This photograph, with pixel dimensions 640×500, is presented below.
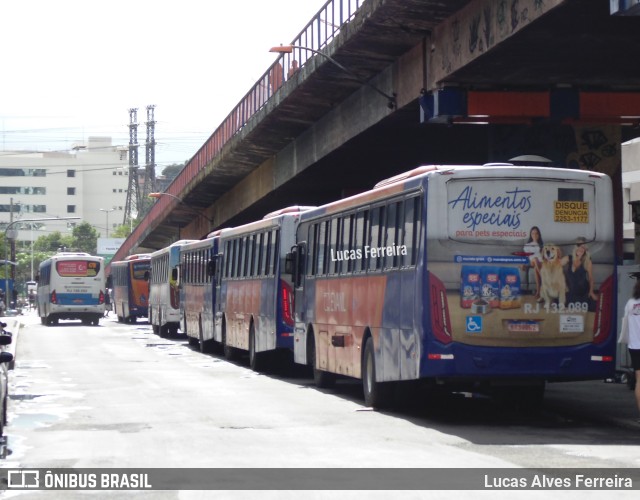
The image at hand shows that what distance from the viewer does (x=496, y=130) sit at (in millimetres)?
29172

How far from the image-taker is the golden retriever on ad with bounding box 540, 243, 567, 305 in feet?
52.9

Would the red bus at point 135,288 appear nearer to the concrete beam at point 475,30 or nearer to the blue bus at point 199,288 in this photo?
the blue bus at point 199,288

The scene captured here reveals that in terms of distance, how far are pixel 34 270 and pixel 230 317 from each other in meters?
169

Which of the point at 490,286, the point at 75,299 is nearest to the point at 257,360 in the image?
the point at 490,286

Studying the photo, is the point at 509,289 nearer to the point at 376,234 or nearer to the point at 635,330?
the point at 635,330

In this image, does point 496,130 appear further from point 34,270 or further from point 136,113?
point 34,270

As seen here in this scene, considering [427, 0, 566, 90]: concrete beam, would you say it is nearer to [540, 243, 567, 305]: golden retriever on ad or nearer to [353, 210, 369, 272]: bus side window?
[353, 210, 369, 272]: bus side window

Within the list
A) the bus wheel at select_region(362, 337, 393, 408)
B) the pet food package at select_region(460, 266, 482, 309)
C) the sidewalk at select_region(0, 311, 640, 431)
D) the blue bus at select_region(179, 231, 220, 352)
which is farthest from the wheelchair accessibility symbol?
the blue bus at select_region(179, 231, 220, 352)

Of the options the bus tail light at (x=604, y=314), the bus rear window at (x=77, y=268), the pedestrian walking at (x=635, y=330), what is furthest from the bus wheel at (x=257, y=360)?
the bus rear window at (x=77, y=268)

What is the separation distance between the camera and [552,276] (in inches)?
637

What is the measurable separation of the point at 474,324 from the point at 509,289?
59 cm

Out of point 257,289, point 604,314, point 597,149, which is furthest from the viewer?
point 597,149

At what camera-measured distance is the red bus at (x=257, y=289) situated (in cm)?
2566

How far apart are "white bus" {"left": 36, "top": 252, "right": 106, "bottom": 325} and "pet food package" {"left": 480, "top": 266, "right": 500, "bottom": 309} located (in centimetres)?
4898
